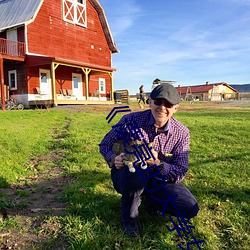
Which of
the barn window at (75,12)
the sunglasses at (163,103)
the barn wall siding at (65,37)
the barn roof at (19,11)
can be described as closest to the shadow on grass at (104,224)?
the sunglasses at (163,103)

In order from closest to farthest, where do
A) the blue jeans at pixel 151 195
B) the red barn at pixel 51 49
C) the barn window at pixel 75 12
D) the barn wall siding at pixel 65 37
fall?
the blue jeans at pixel 151 195 → the red barn at pixel 51 49 → the barn wall siding at pixel 65 37 → the barn window at pixel 75 12

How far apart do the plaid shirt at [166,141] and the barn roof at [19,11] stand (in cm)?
1790

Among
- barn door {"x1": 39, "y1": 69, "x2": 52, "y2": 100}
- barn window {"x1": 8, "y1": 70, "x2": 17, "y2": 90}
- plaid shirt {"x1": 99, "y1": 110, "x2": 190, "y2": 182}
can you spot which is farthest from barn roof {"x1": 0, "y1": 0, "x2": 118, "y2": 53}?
plaid shirt {"x1": 99, "y1": 110, "x2": 190, "y2": 182}

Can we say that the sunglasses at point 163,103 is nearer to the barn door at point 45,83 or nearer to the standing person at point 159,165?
the standing person at point 159,165

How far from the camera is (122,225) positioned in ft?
8.84

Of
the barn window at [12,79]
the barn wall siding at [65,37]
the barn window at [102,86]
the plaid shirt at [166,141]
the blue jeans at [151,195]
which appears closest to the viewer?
the blue jeans at [151,195]

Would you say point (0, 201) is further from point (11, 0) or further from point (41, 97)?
point (11, 0)

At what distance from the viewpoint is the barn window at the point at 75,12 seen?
2095 cm

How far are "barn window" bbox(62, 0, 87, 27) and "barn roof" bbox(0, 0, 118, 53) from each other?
1.39 m

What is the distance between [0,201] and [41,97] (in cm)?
1683

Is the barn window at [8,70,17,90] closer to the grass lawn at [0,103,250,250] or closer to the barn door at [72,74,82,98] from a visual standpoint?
the barn door at [72,74,82,98]

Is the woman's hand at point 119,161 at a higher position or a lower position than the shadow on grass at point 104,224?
higher

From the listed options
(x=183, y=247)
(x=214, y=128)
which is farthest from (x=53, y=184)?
(x=214, y=128)

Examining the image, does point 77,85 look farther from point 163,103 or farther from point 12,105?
point 163,103
